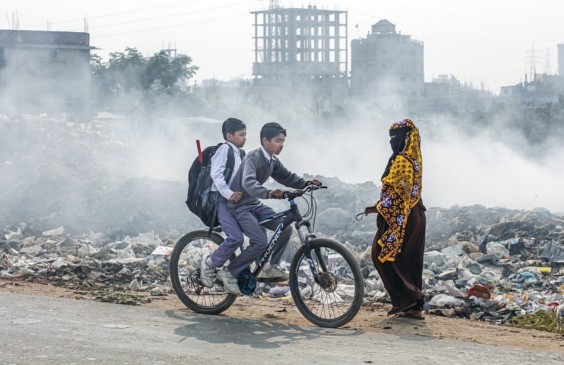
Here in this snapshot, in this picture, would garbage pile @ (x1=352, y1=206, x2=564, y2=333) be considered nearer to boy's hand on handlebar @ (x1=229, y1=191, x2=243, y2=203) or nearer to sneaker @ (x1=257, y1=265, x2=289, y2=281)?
sneaker @ (x1=257, y1=265, x2=289, y2=281)

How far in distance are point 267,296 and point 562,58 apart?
125m

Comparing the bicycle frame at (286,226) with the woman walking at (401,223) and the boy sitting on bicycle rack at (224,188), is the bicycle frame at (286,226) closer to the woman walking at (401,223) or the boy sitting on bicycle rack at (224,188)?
the boy sitting on bicycle rack at (224,188)

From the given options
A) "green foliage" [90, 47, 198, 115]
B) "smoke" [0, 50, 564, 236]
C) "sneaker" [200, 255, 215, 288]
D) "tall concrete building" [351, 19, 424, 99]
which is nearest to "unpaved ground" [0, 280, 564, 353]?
"sneaker" [200, 255, 215, 288]

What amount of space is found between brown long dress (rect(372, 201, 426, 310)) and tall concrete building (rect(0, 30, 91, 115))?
131ft

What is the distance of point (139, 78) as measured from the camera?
216 ft

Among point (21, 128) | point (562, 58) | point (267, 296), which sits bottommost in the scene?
point (267, 296)

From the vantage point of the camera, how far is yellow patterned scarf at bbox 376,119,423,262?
844 centimetres

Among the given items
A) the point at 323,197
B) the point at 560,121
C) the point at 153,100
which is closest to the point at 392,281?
the point at 323,197

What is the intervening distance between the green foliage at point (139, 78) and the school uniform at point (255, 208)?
5247 cm

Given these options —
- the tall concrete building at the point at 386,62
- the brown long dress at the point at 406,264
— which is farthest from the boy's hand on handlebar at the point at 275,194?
the tall concrete building at the point at 386,62

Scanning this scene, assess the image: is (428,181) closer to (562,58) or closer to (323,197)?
(323,197)

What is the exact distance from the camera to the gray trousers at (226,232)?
855 centimetres

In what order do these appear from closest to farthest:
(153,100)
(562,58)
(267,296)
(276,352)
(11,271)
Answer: (276,352), (267,296), (11,271), (153,100), (562,58)

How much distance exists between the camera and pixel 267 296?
404 inches
